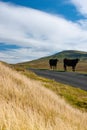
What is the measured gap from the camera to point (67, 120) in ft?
21.3

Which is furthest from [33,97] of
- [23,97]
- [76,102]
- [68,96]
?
[68,96]

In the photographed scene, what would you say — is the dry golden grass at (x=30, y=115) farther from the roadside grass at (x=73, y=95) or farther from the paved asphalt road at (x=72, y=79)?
the paved asphalt road at (x=72, y=79)

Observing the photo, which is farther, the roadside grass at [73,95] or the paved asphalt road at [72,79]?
the paved asphalt road at [72,79]

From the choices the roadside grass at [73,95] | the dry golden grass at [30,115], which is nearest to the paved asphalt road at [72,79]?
the roadside grass at [73,95]

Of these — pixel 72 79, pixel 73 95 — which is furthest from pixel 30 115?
pixel 72 79

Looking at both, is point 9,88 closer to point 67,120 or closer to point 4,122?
point 67,120

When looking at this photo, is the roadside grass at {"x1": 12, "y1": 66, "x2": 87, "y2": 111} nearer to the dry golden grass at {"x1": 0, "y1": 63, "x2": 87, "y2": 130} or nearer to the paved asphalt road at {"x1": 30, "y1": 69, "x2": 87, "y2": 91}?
the paved asphalt road at {"x1": 30, "y1": 69, "x2": 87, "y2": 91}

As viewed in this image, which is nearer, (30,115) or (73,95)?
(30,115)

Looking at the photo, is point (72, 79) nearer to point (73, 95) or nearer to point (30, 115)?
point (73, 95)

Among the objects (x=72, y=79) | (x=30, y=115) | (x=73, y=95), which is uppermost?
(x=30, y=115)

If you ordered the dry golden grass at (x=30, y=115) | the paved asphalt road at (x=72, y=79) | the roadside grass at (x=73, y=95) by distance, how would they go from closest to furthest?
the dry golden grass at (x=30, y=115) < the roadside grass at (x=73, y=95) < the paved asphalt road at (x=72, y=79)

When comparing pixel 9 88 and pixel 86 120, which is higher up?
pixel 9 88

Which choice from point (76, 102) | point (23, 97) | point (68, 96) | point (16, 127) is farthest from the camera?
point (68, 96)

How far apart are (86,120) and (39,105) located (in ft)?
3.57
